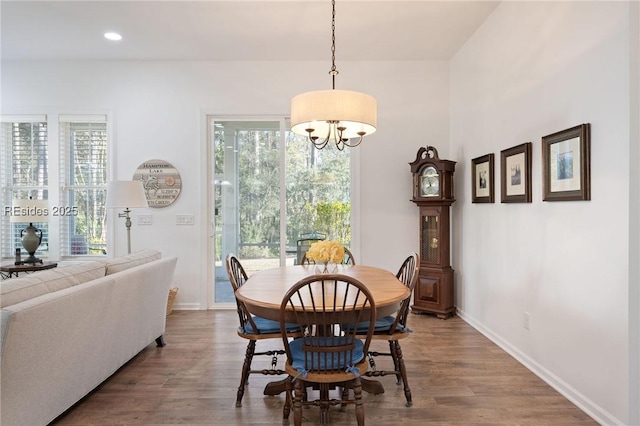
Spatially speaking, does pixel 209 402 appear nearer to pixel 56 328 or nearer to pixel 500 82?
pixel 56 328

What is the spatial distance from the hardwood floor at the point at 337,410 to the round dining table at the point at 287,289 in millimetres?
676

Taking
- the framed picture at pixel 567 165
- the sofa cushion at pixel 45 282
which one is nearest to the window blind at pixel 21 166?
the sofa cushion at pixel 45 282

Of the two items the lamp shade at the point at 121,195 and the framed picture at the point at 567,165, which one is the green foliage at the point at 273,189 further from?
the framed picture at the point at 567,165

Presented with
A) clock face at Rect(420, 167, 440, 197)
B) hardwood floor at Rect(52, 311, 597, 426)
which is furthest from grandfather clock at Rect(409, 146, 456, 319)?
hardwood floor at Rect(52, 311, 597, 426)

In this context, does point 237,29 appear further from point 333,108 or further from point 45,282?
point 45,282

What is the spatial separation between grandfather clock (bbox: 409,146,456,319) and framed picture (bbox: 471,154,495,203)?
12.0 inches

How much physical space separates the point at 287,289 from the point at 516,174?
208 centimetres

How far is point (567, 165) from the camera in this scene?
7.63 ft

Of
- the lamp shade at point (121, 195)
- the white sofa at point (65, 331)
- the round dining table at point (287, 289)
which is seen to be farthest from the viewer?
the lamp shade at point (121, 195)

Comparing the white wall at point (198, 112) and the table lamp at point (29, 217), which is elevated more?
the white wall at point (198, 112)

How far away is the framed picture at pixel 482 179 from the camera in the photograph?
3369 millimetres

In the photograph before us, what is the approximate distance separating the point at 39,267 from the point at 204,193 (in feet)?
5.76

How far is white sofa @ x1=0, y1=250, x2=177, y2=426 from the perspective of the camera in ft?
5.42

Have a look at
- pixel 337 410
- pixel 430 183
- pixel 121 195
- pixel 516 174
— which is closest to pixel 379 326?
pixel 337 410
